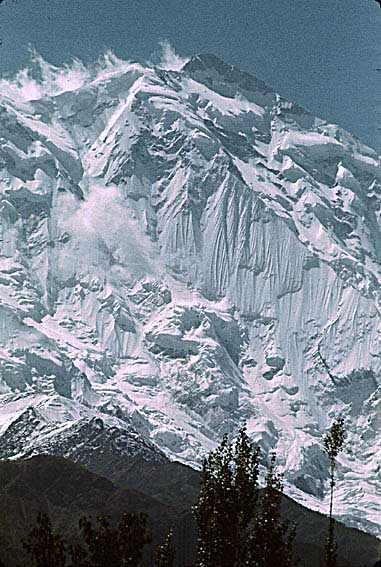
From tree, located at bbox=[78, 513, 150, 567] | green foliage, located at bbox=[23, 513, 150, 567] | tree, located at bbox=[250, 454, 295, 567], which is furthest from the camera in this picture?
tree, located at bbox=[78, 513, 150, 567]

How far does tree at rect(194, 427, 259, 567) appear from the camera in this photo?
3747 centimetres

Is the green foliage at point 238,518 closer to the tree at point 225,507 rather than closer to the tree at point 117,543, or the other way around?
the tree at point 225,507

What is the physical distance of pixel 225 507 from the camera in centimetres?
3859

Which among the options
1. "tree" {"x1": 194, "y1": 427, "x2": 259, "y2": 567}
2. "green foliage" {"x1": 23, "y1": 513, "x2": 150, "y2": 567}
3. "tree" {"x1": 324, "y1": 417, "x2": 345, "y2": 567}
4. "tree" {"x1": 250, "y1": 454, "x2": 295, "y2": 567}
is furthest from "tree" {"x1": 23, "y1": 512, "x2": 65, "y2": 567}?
"tree" {"x1": 324, "y1": 417, "x2": 345, "y2": 567}

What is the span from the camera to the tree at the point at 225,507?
37.5 metres

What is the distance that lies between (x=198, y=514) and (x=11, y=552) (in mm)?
142962

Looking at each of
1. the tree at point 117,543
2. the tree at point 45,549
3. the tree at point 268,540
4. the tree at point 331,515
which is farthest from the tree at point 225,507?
the tree at point 45,549

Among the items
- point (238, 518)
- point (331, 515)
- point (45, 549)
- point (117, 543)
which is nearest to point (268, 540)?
point (238, 518)

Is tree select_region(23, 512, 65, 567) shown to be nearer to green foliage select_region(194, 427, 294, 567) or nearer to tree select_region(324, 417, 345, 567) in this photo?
green foliage select_region(194, 427, 294, 567)

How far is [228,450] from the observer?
39.7m

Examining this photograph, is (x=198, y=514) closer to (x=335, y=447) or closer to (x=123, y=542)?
(x=123, y=542)

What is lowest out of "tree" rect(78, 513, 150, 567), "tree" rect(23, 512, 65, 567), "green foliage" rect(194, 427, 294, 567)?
"tree" rect(23, 512, 65, 567)

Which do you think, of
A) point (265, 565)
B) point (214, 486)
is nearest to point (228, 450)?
point (214, 486)

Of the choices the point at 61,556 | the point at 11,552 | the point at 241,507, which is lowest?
the point at 61,556
